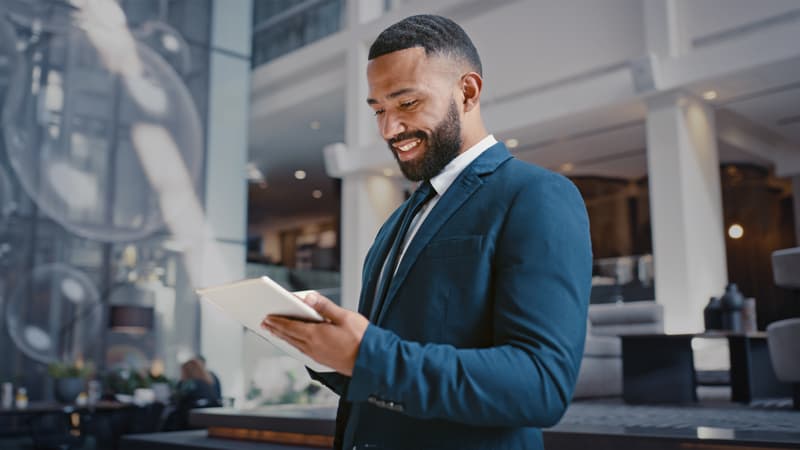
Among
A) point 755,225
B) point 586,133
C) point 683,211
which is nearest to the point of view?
point 683,211

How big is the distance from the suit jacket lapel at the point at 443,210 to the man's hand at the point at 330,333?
135 millimetres

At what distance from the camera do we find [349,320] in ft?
2.96

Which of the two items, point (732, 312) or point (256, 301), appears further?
point (732, 312)

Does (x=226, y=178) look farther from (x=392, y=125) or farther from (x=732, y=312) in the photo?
(x=392, y=125)

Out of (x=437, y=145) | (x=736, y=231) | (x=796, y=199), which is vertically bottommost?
(x=437, y=145)

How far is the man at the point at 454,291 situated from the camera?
35.5 inches

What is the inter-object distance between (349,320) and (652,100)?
799cm

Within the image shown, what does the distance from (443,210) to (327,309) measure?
227 millimetres

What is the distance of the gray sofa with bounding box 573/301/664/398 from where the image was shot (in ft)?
19.6

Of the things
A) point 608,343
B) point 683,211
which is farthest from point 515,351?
point 683,211

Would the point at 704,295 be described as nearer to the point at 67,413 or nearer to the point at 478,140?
the point at 67,413

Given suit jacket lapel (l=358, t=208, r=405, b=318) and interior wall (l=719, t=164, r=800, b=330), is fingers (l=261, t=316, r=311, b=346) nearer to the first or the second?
suit jacket lapel (l=358, t=208, r=405, b=318)

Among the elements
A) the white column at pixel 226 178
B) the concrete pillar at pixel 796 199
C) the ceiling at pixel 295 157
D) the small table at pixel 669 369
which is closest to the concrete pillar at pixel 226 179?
the white column at pixel 226 178

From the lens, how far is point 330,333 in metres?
0.90
